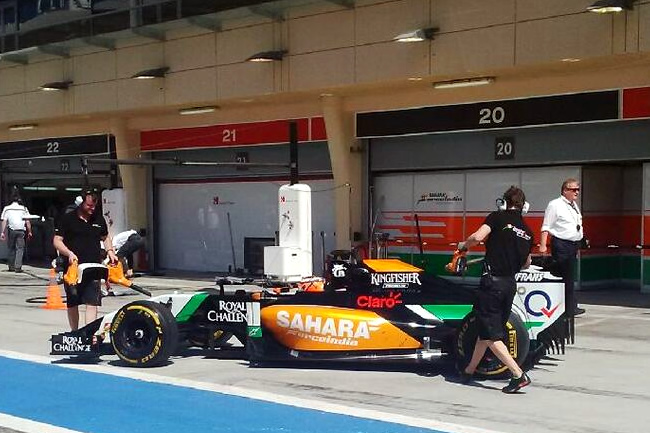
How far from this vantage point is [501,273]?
7977 millimetres

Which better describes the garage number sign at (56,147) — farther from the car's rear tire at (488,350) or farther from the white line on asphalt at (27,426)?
the white line on asphalt at (27,426)

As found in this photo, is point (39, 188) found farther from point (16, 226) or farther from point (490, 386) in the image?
point (490, 386)

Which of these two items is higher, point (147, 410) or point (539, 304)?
point (539, 304)

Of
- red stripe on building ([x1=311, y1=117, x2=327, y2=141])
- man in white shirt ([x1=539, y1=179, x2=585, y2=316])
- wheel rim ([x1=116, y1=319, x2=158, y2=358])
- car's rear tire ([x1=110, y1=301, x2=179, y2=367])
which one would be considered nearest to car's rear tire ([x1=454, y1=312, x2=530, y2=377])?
car's rear tire ([x1=110, y1=301, x2=179, y2=367])

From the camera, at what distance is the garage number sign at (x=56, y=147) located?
2497 cm

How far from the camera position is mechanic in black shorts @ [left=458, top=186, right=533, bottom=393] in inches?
312

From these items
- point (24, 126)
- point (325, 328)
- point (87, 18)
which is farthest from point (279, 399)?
point (24, 126)

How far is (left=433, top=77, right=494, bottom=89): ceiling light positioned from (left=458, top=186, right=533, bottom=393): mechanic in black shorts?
860 centimetres

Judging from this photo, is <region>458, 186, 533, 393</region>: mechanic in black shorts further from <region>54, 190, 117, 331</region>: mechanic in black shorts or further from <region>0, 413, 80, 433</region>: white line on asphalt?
<region>54, 190, 117, 331</region>: mechanic in black shorts

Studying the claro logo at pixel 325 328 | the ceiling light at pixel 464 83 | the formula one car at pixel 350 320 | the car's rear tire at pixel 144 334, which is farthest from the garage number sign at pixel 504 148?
the car's rear tire at pixel 144 334

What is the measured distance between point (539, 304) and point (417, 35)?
788cm

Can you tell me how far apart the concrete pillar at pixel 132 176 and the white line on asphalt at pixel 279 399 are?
1378 cm

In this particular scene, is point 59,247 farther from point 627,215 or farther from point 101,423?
point 627,215

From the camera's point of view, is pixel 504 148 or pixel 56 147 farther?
pixel 56 147
